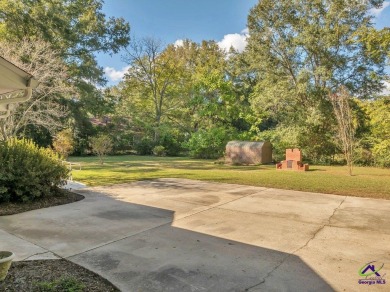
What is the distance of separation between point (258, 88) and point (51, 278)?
21034mm

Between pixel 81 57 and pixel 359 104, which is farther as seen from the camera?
pixel 81 57

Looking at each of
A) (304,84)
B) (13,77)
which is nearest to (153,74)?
(304,84)

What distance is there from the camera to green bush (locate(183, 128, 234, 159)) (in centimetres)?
2133

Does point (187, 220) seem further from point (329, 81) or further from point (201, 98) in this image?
point (201, 98)

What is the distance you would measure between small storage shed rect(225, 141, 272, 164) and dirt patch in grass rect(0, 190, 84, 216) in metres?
11.4

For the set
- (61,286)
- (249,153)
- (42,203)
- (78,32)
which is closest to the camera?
(61,286)

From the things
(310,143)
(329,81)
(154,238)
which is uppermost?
(329,81)

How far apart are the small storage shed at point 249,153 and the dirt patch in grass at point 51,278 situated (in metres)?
14.4

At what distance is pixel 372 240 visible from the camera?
13.1 feet

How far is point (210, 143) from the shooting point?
21.5 meters

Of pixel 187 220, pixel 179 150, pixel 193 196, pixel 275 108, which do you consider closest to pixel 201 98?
pixel 179 150

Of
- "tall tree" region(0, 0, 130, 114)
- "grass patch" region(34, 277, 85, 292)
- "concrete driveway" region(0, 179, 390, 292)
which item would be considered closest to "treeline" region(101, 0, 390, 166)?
"tall tree" region(0, 0, 130, 114)

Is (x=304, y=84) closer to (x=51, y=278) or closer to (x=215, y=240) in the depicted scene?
(x=215, y=240)

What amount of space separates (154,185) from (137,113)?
22014mm
